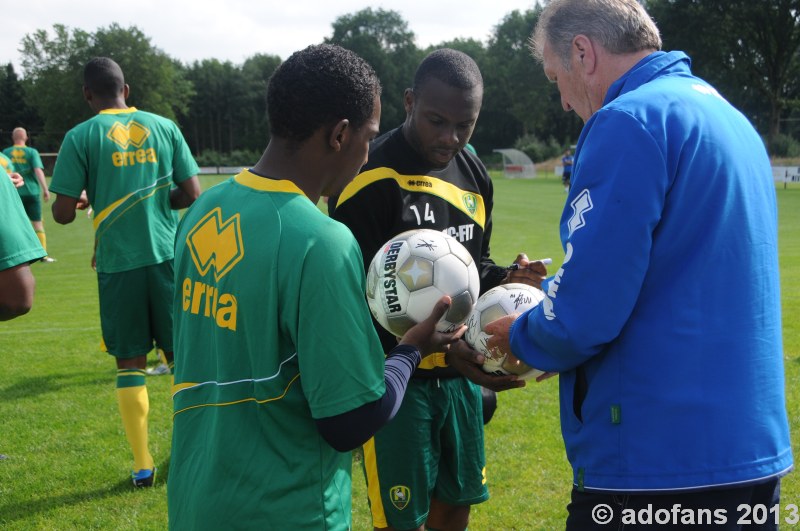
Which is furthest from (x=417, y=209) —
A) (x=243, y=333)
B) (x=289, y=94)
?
(x=243, y=333)

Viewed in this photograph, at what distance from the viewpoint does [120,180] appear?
17.3 ft

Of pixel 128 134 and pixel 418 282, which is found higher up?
pixel 128 134

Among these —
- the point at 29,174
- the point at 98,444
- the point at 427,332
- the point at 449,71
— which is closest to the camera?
the point at 427,332

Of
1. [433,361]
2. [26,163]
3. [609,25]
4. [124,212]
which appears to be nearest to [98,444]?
[124,212]

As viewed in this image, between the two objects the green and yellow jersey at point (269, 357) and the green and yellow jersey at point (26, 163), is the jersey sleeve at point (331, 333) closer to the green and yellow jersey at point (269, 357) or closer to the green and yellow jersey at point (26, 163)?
the green and yellow jersey at point (269, 357)

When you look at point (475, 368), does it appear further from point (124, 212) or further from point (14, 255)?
point (124, 212)

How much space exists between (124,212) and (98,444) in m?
1.93

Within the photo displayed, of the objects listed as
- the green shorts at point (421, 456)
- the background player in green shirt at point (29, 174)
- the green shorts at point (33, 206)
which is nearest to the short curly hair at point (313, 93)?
the green shorts at point (421, 456)

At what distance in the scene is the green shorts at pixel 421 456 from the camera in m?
3.27

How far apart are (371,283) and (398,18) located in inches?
3799

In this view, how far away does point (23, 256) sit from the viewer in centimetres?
273

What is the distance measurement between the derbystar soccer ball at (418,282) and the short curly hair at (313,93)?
0.83 meters

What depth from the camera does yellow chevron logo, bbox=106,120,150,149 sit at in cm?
527

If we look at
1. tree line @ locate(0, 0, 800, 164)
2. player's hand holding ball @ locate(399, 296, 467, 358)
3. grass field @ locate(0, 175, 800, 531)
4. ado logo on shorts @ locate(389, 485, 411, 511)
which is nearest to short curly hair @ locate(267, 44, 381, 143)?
player's hand holding ball @ locate(399, 296, 467, 358)
